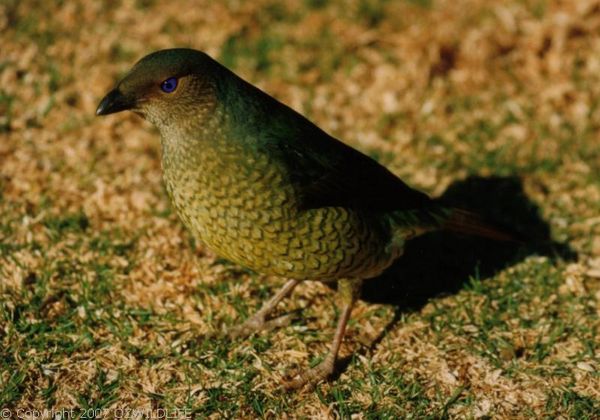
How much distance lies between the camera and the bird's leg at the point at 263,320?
4327 millimetres

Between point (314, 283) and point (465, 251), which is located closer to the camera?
point (314, 283)

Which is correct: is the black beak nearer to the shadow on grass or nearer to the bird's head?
the bird's head

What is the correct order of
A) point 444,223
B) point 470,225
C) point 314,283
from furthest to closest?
point 314,283
point 470,225
point 444,223

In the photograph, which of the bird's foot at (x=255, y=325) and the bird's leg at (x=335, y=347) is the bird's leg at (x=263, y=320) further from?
the bird's leg at (x=335, y=347)

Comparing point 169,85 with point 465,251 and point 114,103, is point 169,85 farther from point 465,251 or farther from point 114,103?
point 465,251

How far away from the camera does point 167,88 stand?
3699mm

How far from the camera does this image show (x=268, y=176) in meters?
3.66

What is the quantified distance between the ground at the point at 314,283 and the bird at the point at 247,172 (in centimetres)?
61

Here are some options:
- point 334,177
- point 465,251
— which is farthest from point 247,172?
point 465,251

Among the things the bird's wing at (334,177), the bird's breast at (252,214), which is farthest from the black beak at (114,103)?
the bird's wing at (334,177)

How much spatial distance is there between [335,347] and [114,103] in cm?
170

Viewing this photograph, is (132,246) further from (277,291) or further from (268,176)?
(268,176)

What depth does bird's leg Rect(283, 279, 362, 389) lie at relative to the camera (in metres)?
3.99

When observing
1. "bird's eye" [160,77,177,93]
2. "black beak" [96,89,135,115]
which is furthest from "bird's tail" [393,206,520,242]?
"black beak" [96,89,135,115]
